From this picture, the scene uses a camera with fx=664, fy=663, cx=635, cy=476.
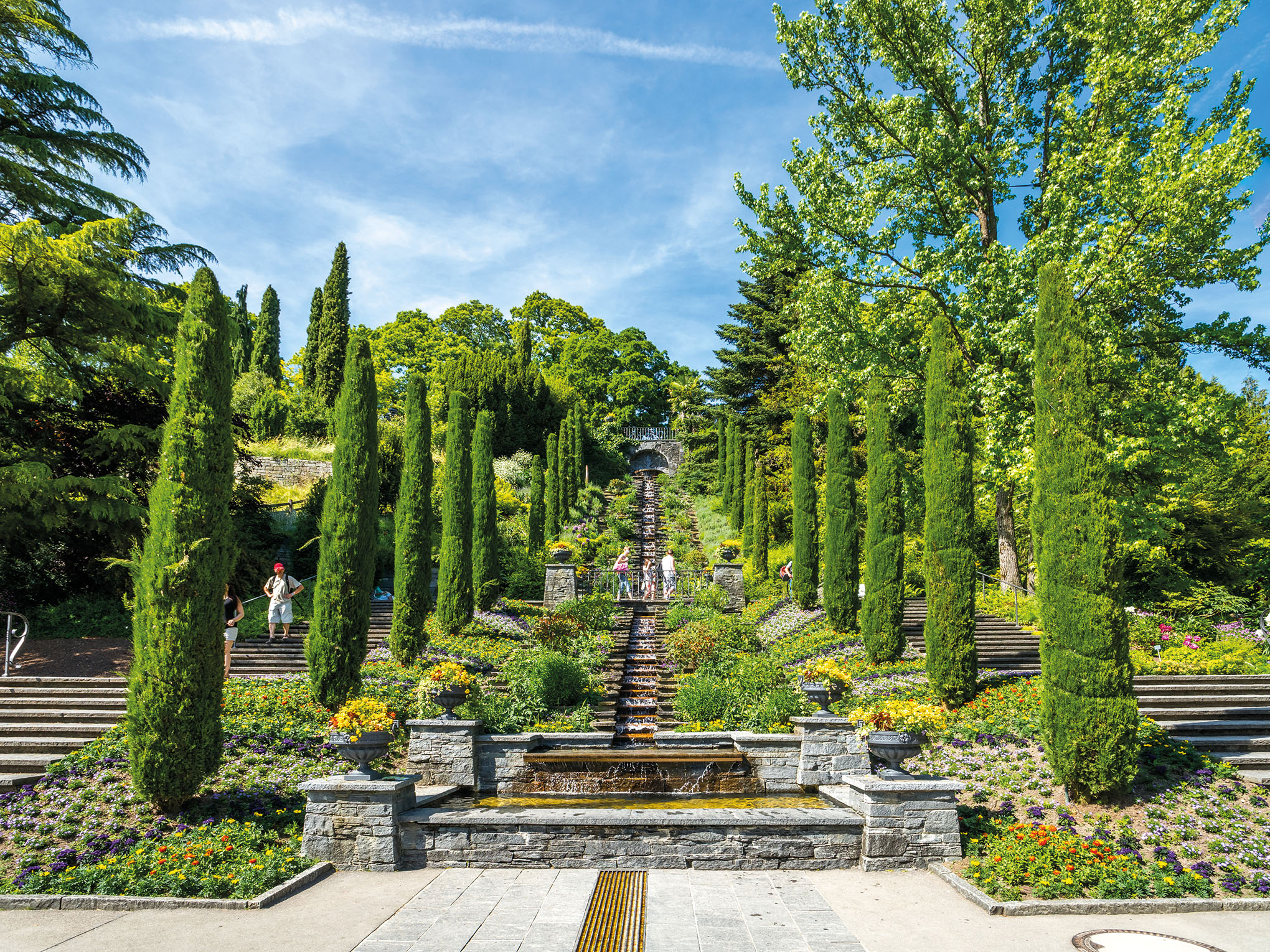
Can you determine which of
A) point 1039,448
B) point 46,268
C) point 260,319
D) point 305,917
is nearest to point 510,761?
point 305,917

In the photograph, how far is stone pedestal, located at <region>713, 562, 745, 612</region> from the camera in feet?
60.0

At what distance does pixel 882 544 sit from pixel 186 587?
1152 centimetres

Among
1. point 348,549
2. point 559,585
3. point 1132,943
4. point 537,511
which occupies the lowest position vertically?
point 1132,943

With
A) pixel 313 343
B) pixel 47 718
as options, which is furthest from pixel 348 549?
pixel 313 343

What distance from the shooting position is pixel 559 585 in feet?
58.2

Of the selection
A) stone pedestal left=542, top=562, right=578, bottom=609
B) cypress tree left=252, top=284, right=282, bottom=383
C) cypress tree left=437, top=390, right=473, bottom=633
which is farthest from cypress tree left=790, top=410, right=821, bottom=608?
cypress tree left=252, top=284, right=282, bottom=383

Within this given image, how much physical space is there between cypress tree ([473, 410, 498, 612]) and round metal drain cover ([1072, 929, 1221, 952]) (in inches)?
569

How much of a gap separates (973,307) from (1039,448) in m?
8.48

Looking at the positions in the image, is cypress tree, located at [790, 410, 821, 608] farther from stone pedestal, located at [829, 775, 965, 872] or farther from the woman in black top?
the woman in black top

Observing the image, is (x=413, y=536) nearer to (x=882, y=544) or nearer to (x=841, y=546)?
(x=841, y=546)

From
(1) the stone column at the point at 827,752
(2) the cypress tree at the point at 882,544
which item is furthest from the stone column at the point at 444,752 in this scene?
(2) the cypress tree at the point at 882,544

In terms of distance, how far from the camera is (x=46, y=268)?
1184 centimetres

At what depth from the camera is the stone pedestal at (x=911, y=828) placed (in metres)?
6.46

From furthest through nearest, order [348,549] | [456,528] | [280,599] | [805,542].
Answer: [805,542]
[456,528]
[280,599]
[348,549]
